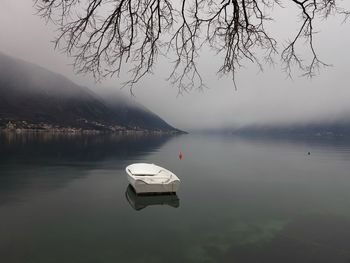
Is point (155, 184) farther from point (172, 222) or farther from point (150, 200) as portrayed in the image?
point (172, 222)

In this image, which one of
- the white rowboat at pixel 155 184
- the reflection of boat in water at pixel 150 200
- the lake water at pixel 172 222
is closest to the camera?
the lake water at pixel 172 222

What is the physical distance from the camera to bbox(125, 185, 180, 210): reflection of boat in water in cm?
2477

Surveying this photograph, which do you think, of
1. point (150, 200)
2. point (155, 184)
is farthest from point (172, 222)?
point (155, 184)

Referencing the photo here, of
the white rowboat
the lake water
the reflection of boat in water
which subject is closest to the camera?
the lake water

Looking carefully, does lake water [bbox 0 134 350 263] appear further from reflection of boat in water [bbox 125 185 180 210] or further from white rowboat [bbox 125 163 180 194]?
white rowboat [bbox 125 163 180 194]

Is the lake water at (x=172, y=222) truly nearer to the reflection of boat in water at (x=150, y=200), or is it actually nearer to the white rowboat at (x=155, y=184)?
the reflection of boat in water at (x=150, y=200)

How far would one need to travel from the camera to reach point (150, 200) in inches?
1033

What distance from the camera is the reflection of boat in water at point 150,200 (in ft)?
81.3

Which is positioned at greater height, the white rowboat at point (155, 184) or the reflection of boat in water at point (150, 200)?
the white rowboat at point (155, 184)

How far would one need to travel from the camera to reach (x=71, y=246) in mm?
14930

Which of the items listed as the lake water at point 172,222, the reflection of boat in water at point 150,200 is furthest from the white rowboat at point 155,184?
the lake water at point 172,222

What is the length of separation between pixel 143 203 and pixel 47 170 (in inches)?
946

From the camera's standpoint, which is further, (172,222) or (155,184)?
(155,184)

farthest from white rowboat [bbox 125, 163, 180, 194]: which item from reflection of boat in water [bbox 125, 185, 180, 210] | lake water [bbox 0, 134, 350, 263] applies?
lake water [bbox 0, 134, 350, 263]
